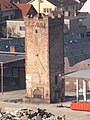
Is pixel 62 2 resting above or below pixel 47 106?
above

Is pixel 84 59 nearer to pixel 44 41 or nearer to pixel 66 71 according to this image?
pixel 66 71

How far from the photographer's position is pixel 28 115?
67.7m

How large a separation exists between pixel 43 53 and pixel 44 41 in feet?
4.12

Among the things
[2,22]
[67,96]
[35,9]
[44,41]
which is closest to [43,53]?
[44,41]

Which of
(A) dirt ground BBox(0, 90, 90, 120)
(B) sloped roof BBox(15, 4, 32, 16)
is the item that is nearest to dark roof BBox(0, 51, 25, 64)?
(A) dirt ground BBox(0, 90, 90, 120)

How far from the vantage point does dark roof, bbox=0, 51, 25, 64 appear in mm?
83500

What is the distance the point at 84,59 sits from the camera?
89.4 meters

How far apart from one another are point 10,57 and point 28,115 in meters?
19.0

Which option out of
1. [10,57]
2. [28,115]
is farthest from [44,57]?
[10,57]

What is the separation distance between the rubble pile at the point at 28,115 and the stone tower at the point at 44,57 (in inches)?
285

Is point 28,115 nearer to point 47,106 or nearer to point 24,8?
point 47,106

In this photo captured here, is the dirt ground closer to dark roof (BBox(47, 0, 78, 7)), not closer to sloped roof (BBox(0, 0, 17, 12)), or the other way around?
sloped roof (BBox(0, 0, 17, 12))

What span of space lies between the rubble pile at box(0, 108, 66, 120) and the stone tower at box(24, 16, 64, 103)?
23.8 ft

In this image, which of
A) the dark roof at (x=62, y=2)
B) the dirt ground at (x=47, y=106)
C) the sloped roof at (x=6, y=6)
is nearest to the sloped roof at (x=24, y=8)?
the sloped roof at (x=6, y=6)
